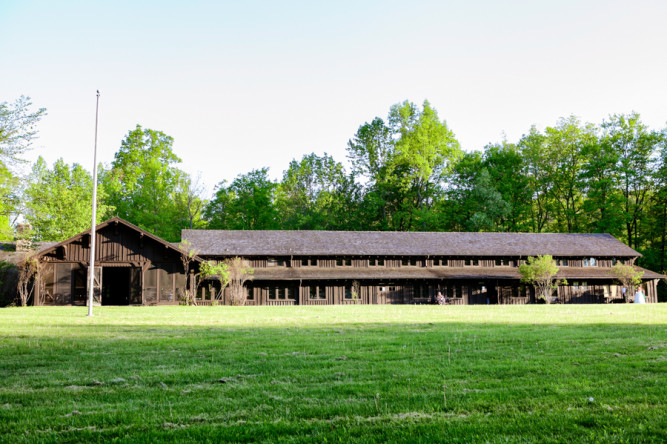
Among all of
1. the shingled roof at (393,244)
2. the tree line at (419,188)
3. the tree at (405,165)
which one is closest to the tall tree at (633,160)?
the tree line at (419,188)

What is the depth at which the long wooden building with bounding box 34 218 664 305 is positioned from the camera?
34125 mm

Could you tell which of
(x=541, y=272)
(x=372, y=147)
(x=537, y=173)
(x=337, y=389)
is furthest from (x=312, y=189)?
(x=337, y=389)

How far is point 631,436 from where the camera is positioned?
4.34 meters

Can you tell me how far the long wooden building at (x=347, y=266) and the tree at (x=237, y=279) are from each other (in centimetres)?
107

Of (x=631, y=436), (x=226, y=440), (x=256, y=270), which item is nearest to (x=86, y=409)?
(x=226, y=440)

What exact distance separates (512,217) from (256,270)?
109ft

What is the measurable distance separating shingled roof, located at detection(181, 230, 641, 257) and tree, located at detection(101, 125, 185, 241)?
41.4 ft

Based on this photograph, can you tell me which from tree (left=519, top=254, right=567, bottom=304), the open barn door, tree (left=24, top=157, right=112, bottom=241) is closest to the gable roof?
the open barn door

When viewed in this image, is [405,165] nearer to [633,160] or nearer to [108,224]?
[633,160]

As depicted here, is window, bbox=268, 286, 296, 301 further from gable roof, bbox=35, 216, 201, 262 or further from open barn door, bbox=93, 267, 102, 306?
open barn door, bbox=93, 267, 102, 306

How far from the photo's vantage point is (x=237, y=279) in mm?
35812

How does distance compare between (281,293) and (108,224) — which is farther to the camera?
(281,293)

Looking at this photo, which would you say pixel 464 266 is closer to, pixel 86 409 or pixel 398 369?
pixel 398 369

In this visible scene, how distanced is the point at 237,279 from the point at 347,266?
10.4m
